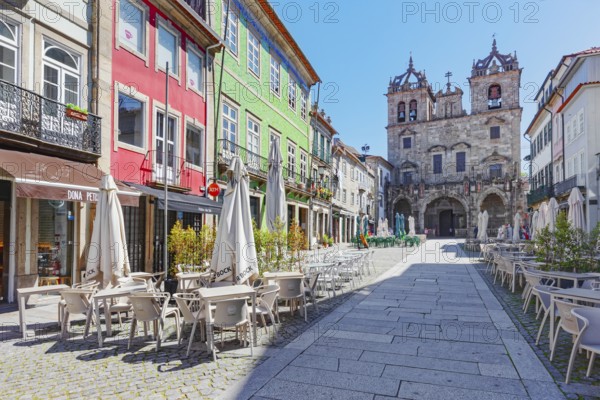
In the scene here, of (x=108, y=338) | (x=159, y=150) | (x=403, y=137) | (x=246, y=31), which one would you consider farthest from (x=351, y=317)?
(x=403, y=137)

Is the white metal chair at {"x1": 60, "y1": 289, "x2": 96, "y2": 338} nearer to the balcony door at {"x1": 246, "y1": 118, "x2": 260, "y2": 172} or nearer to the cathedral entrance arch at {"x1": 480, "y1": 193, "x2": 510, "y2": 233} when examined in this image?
the balcony door at {"x1": 246, "y1": 118, "x2": 260, "y2": 172}

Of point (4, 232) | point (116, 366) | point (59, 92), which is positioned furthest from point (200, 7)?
point (116, 366)

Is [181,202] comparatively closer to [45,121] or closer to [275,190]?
[275,190]

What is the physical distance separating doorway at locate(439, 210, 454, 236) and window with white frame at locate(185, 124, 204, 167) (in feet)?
142

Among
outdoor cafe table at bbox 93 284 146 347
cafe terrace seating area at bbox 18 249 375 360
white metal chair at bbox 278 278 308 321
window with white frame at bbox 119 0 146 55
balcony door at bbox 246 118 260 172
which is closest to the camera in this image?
cafe terrace seating area at bbox 18 249 375 360

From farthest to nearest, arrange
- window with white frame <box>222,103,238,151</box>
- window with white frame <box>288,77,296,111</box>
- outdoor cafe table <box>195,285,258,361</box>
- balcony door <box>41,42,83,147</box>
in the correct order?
window with white frame <box>288,77,296,111</box> < window with white frame <box>222,103,238,151</box> < balcony door <box>41,42,83,147</box> < outdoor cafe table <box>195,285,258,361</box>

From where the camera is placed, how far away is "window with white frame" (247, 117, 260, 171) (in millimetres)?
16869

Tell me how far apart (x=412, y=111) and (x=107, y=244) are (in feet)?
172

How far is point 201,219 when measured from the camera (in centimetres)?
1420

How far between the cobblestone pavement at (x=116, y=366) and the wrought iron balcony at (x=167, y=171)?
18.5ft

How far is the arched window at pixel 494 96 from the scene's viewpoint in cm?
4919

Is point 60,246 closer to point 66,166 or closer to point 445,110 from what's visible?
point 66,166

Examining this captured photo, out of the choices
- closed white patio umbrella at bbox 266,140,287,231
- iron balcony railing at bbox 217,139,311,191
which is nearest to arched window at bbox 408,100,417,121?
iron balcony railing at bbox 217,139,311,191

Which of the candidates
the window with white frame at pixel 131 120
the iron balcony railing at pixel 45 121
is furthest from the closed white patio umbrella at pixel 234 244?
the window with white frame at pixel 131 120
